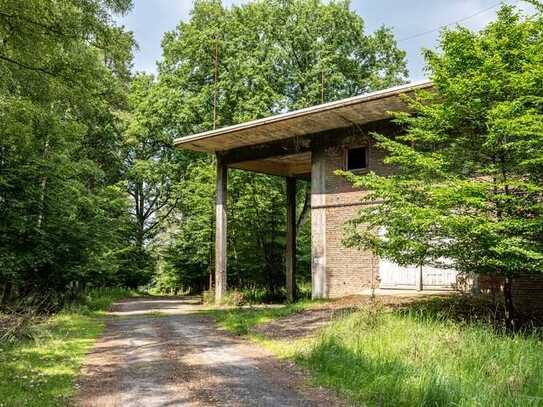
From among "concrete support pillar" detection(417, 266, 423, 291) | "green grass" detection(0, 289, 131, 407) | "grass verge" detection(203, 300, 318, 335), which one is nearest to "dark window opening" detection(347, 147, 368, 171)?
"concrete support pillar" detection(417, 266, 423, 291)

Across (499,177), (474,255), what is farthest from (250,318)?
(499,177)

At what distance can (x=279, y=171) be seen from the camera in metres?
20.5

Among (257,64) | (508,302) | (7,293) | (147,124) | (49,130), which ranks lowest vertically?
(7,293)

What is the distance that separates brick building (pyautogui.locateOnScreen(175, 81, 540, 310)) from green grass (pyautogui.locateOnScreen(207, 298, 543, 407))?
5.53 m

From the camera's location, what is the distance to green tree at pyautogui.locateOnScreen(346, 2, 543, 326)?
834 cm

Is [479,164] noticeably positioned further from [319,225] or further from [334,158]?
[319,225]

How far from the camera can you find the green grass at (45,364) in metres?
5.58

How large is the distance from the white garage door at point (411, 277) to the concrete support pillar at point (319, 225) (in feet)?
6.81

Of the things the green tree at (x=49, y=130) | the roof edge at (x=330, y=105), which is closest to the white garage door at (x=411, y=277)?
the roof edge at (x=330, y=105)

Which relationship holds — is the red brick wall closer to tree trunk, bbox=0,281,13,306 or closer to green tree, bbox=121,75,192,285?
tree trunk, bbox=0,281,13,306

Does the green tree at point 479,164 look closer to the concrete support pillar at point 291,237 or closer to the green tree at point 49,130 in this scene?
the green tree at point 49,130

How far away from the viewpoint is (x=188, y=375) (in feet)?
22.5

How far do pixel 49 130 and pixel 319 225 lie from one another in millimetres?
8669

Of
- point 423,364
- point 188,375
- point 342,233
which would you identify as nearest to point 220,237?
point 342,233
